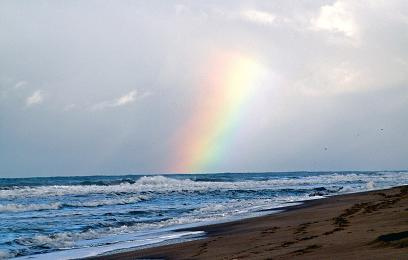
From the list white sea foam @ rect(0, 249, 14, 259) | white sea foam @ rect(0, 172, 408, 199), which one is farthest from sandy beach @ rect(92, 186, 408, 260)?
white sea foam @ rect(0, 172, 408, 199)

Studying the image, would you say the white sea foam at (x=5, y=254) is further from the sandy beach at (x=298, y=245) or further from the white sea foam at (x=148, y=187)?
the white sea foam at (x=148, y=187)

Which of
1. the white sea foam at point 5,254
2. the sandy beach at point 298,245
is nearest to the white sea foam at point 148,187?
the white sea foam at point 5,254

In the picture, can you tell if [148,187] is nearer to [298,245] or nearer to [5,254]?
[5,254]

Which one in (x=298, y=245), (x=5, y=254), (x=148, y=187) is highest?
(x=148, y=187)

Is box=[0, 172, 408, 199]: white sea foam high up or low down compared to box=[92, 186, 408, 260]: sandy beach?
up

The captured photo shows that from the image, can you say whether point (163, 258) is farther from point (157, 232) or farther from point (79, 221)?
point (79, 221)

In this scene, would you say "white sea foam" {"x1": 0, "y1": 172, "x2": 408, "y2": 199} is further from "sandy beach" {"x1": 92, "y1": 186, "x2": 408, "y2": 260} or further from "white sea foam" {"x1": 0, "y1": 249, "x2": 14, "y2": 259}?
"sandy beach" {"x1": 92, "y1": 186, "x2": 408, "y2": 260}

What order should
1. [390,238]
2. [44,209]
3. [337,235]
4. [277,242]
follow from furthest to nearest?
[44,209] < [277,242] < [337,235] < [390,238]

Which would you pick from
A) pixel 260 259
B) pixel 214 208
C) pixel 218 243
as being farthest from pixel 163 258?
pixel 214 208

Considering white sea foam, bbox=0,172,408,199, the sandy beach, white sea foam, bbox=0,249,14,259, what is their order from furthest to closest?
1. white sea foam, bbox=0,172,408,199
2. white sea foam, bbox=0,249,14,259
3. the sandy beach

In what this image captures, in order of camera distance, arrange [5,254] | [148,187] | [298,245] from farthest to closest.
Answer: [148,187] → [5,254] → [298,245]

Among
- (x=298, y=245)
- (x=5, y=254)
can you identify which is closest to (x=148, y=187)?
(x=5, y=254)

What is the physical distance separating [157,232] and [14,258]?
179 inches

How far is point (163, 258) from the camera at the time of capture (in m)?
10.1
